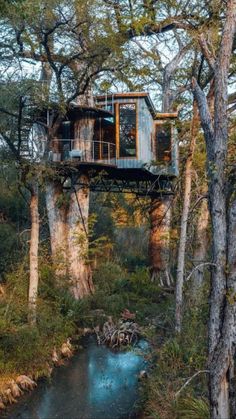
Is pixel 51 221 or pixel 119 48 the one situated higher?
pixel 119 48

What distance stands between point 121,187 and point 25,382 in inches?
474

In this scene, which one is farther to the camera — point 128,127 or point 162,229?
point 162,229

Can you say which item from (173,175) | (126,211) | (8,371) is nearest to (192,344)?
(8,371)

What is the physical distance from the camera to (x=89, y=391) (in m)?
10.1

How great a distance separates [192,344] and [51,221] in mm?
9816

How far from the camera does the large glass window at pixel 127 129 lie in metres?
17.4

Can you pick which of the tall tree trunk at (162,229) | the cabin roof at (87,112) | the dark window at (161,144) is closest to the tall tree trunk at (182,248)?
the cabin roof at (87,112)

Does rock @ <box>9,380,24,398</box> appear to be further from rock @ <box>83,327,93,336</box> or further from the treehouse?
the treehouse

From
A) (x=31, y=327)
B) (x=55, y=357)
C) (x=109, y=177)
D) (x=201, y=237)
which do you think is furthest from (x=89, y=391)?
(x=109, y=177)

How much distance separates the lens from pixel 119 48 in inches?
501

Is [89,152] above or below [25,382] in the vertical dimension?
above

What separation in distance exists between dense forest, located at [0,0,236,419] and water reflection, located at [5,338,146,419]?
37cm

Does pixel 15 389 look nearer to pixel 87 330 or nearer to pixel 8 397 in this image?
pixel 8 397

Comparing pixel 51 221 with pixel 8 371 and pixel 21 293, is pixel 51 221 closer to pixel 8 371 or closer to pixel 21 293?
pixel 21 293
